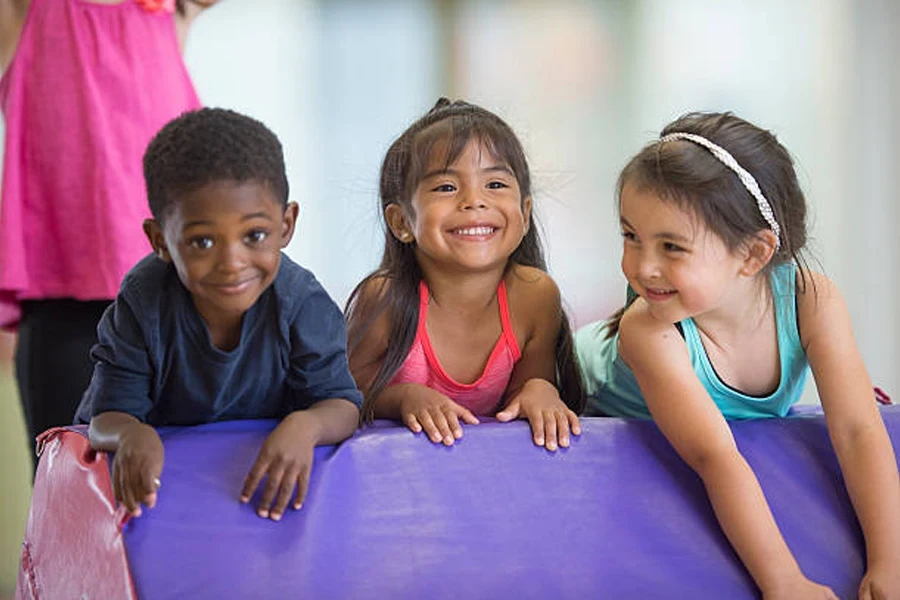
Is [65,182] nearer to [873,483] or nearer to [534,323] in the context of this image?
[534,323]

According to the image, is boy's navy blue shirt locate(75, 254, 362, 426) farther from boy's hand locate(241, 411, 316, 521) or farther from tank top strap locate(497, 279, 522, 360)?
tank top strap locate(497, 279, 522, 360)

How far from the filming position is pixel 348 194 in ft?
9.17

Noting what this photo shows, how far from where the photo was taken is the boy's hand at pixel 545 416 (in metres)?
1.42

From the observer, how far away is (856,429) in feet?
4.60

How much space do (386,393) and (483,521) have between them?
0.33 meters

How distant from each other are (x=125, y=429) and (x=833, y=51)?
243 centimetres

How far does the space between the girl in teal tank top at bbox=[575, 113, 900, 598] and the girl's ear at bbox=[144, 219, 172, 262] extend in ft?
1.88

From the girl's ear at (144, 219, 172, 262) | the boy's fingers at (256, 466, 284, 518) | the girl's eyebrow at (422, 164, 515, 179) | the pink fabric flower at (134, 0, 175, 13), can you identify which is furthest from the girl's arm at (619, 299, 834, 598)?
the pink fabric flower at (134, 0, 175, 13)

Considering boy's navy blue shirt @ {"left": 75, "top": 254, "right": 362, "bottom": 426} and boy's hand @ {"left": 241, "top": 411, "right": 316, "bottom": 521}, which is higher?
boy's navy blue shirt @ {"left": 75, "top": 254, "right": 362, "bottom": 426}

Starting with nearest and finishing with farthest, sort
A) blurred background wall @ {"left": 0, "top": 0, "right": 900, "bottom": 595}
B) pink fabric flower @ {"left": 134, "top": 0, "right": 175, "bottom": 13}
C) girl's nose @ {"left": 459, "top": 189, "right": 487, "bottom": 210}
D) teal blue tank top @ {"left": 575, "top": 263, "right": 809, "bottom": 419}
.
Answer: teal blue tank top @ {"left": 575, "top": 263, "right": 809, "bottom": 419} → girl's nose @ {"left": 459, "top": 189, "right": 487, "bottom": 210} → pink fabric flower @ {"left": 134, "top": 0, "right": 175, "bottom": 13} → blurred background wall @ {"left": 0, "top": 0, "right": 900, "bottom": 595}

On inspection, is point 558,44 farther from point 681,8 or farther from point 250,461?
point 250,461

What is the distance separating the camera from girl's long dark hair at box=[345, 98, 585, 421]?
170 centimetres

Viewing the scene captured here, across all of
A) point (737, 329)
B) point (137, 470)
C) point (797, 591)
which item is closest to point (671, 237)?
point (737, 329)

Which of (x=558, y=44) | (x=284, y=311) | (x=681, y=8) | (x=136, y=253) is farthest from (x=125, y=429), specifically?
(x=681, y=8)
